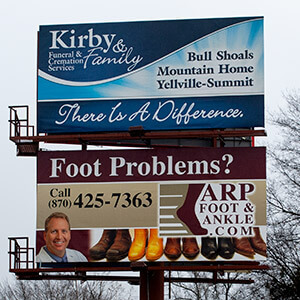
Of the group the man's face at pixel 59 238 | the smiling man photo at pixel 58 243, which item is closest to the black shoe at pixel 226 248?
the smiling man photo at pixel 58 243

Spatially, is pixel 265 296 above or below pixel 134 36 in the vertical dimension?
below

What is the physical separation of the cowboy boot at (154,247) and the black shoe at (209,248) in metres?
1.08

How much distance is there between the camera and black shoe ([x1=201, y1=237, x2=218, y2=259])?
89.7 feet

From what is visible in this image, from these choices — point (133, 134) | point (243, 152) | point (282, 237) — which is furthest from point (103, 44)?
point (282, 237)

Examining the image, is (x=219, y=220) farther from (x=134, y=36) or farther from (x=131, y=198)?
(x=134, y=36)

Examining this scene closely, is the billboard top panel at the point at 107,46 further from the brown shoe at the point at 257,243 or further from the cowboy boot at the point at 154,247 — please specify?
the brown shoe at the point at 257,243

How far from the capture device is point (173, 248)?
27422 mm

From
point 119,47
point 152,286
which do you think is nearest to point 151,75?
point 119,47

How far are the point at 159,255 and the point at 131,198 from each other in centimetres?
169

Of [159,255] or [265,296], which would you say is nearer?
[159,255]

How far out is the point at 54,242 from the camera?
27.9 m

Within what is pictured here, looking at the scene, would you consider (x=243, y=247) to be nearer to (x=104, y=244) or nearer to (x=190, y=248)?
(x=190, y=248)

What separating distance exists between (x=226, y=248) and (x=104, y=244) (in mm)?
3227

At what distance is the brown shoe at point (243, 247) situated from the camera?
1074 inches
